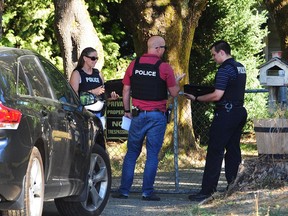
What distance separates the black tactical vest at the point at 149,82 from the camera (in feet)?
33.0

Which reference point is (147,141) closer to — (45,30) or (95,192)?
(95,192)

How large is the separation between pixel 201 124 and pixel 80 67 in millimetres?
9351

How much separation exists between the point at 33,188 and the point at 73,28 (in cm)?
695

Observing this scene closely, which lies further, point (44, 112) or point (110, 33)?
point (110, 33)

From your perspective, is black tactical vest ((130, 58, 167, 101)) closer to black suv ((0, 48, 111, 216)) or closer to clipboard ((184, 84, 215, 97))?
clipboard ((184, 84, 215, 97))

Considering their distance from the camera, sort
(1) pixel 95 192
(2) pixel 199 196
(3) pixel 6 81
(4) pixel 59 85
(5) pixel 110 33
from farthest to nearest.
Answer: (5) pixel 110 33 < (2) pixel 199 196 < (1) pixel 95 192 < (4) pixel 59 85 < (3) pixel 6 81

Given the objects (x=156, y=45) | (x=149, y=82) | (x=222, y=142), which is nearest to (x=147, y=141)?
(x=149, y=82)

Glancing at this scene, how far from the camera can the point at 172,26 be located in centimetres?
1461

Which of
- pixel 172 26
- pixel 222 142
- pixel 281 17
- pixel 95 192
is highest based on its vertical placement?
Answer: pixel 281 17

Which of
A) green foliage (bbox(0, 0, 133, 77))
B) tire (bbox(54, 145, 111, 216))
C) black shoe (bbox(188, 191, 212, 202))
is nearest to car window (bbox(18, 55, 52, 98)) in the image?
tire (bbox(54, 145, 111, 216))

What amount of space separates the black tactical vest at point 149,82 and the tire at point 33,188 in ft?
10.6

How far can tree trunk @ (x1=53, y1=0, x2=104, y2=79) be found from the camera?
13.5m

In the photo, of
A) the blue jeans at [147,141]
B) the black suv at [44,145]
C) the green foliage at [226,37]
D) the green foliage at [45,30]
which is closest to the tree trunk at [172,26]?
the green foliage at [45,30]

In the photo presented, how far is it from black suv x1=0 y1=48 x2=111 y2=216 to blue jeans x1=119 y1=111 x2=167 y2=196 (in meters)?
1.05
